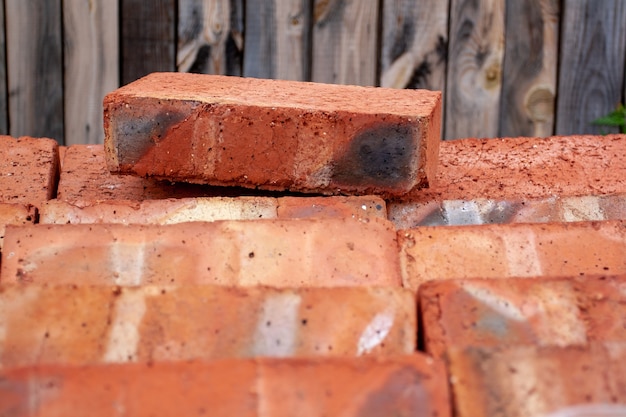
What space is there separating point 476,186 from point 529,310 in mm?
976

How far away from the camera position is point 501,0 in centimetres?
394

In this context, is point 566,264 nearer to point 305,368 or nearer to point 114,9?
point 305,368

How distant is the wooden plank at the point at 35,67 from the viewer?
3.86 metres

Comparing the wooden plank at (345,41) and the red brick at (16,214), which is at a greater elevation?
the wooden plank at (345,41)

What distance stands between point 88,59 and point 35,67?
240 mm

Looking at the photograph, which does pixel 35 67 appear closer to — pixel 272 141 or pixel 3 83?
pixel 3 83

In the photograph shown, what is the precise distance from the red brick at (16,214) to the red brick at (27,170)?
8.9 inches

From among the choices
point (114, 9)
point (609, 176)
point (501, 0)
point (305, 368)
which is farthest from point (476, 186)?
point (114, 9)

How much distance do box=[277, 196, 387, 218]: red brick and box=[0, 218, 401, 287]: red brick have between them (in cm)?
29

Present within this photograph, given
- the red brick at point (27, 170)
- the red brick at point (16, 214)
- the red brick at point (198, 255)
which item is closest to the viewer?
the red brick at point (198, 255)

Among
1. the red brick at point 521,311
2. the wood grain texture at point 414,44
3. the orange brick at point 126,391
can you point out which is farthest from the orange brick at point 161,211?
the wood grain texture at point 414,44

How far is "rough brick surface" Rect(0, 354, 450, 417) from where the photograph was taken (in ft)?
4.56

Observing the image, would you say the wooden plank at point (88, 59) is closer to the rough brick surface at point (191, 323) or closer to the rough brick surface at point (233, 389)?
the rough brick surface at point (191, 323)

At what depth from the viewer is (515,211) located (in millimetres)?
2422
